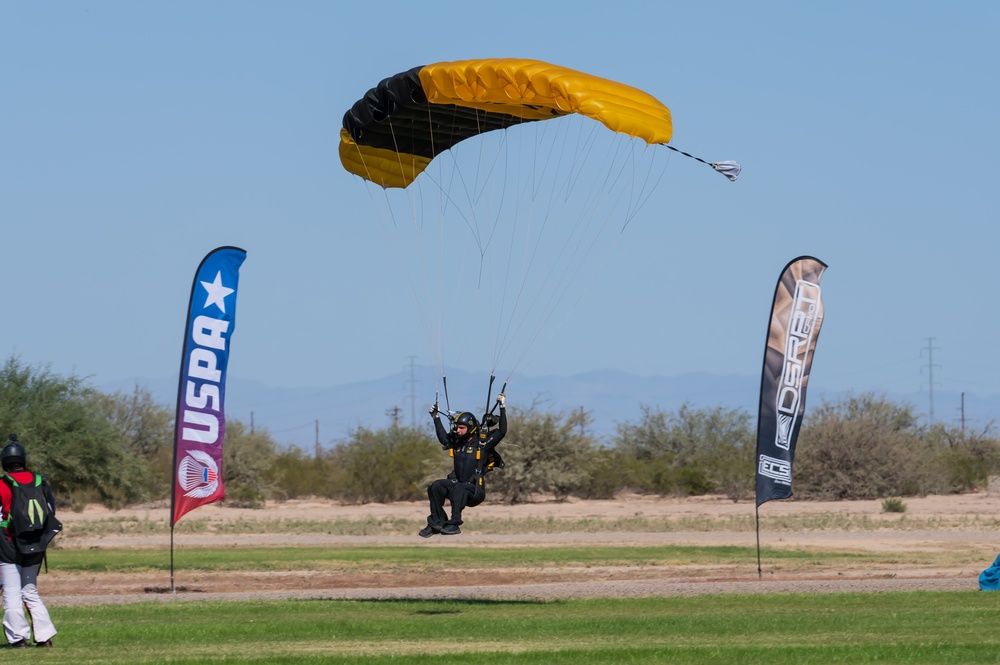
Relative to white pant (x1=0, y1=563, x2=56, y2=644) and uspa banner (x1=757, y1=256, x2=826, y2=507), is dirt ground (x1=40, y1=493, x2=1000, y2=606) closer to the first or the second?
uspa banner (x1=757, y1=256, x2=826, y2=507)

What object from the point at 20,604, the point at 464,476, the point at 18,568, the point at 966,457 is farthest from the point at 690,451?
the point at 18,568

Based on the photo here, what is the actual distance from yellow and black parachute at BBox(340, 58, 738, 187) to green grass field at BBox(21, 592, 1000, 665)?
5119mm

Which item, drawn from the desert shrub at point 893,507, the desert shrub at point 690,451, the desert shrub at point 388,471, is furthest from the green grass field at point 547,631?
the desert shrub at point 388,471

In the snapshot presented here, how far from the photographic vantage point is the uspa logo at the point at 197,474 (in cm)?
2077

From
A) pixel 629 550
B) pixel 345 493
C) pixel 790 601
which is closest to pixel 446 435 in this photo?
pixel 790 601

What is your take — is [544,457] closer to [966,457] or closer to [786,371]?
[966,457]

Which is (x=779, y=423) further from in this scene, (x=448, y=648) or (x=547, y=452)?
(x=547, y=452)

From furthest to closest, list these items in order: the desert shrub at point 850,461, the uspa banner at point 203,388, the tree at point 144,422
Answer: the tree at point 144,422
the desert shrub at point 850,461
the uspa banner at point 203,388

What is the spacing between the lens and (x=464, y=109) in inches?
719

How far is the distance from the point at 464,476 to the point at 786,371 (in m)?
7.88

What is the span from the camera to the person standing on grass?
12.3 meters

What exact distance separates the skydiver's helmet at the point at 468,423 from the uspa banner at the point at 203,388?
5764 mm

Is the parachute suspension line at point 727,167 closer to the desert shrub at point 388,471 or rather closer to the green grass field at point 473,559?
the green grass field at point 473,559

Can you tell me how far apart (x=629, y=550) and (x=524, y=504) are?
76.1 feet
